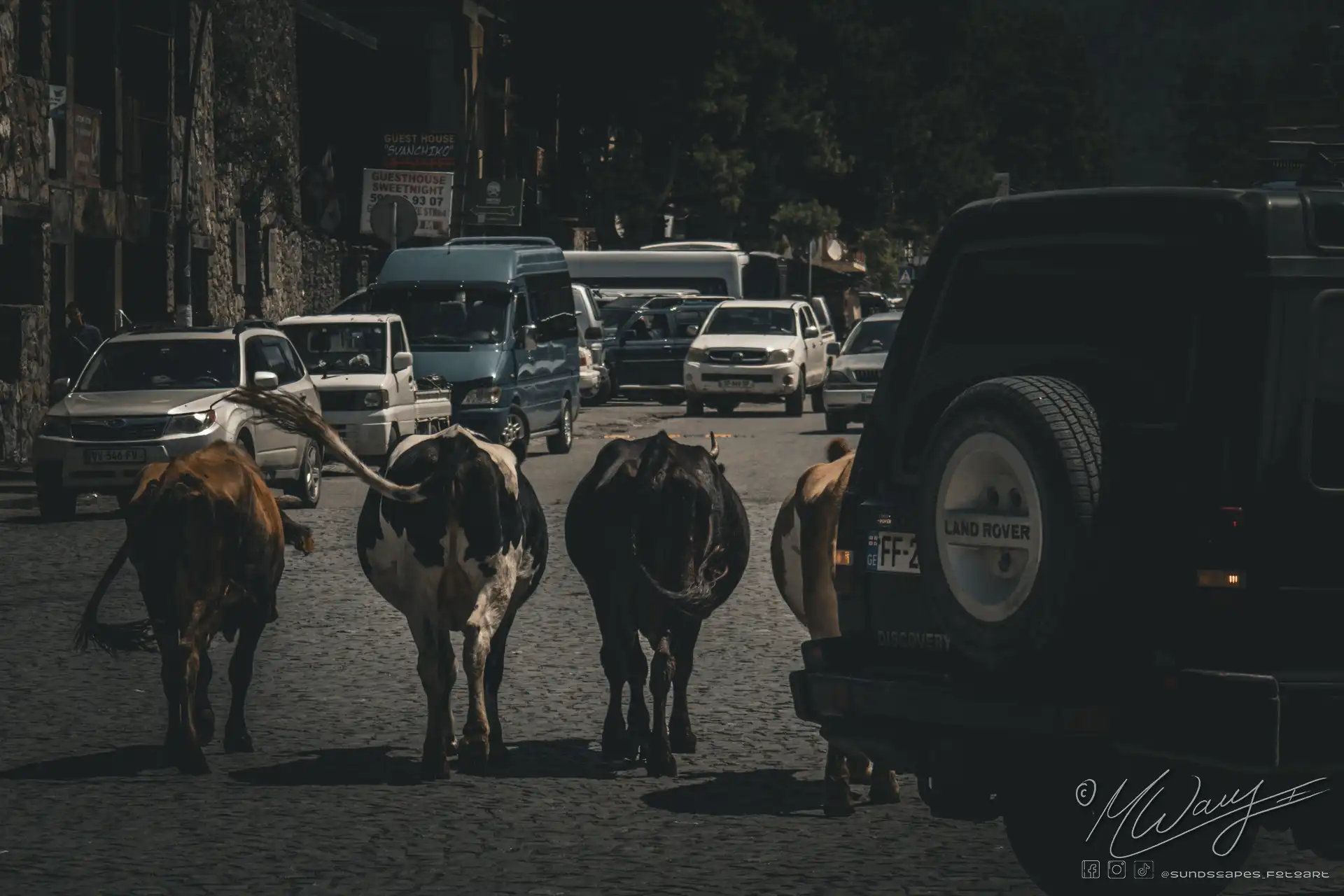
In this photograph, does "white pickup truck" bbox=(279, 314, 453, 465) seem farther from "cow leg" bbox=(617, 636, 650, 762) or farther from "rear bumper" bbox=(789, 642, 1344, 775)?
"rear bumper" bbox=(789, 642, 1344, 775)

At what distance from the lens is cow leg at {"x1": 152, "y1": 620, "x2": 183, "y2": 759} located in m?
9.55

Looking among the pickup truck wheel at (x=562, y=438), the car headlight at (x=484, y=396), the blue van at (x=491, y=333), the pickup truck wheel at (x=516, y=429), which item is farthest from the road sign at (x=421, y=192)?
the car headlight at (x=484, y=396)

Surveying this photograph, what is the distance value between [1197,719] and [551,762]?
415 centimetres

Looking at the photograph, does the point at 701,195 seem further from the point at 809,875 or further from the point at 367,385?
the point at 809,875

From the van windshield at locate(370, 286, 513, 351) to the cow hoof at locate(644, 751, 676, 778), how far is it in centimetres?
1982

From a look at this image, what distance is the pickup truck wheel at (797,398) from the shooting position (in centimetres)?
3938

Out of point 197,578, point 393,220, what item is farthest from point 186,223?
point 197,578

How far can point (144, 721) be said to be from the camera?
35.3ft

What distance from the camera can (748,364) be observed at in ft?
128

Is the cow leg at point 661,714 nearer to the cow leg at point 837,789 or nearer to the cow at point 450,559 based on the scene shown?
the cow at point 450,559

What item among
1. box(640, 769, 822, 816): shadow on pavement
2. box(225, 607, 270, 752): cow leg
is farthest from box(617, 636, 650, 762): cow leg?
box(225, 607, 270, 752): cow leg

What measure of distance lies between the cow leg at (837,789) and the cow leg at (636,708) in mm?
1172

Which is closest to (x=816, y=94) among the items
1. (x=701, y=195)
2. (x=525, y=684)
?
(x=701, y=195)

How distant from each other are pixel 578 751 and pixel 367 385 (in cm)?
1698
